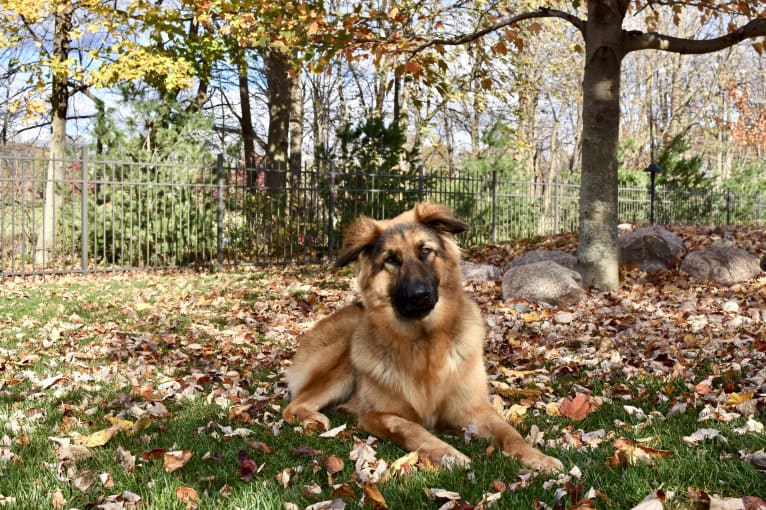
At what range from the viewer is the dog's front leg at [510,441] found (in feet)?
10.4

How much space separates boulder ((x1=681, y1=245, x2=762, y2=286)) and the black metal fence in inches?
292

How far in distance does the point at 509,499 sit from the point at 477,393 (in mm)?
1295

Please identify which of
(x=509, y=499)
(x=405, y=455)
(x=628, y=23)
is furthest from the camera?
(x=628, y=23)

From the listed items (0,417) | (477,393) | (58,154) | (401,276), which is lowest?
(0,417)

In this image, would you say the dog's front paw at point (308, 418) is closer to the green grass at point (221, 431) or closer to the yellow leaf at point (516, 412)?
the green grass at point (221, 431)

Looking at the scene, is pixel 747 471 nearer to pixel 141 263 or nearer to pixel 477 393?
pixel 477 393

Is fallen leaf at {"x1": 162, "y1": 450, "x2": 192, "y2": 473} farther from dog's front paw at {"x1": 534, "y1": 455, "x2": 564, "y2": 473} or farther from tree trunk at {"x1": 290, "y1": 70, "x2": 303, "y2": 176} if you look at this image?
tree trunk at {"x1": 290, "y1": 70, "x2": 303, "y2": 176}

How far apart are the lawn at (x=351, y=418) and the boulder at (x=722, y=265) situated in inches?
26.3

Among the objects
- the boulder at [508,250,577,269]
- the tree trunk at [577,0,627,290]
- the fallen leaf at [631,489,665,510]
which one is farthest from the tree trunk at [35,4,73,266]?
the fallen leaf at [631,489,665,510]

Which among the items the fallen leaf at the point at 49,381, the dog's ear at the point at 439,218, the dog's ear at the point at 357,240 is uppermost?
the dog's ear at the point at 439,218

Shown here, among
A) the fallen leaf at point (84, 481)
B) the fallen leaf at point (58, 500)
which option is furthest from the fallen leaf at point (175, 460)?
the fallen leaf at point (58, 500)

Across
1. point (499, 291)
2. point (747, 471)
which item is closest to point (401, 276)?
point (747, 471)

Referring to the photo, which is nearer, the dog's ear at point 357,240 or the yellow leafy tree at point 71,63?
the dog's ear at point 357,240

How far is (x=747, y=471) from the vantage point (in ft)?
9.21
